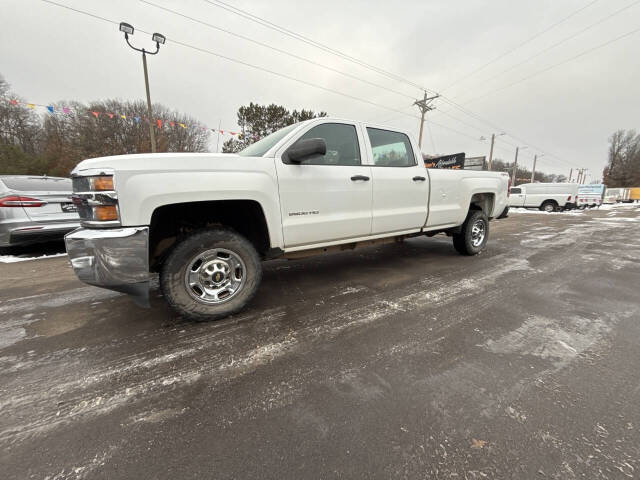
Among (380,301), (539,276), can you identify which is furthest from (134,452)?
(539,276)

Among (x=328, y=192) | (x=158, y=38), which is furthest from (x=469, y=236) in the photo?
(x=158, y=38)

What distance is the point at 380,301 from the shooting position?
289 cm

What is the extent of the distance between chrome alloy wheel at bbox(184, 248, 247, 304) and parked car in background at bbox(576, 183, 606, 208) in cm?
2960


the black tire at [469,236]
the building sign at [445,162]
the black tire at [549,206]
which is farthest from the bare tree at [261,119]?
the black tire at [469,236]

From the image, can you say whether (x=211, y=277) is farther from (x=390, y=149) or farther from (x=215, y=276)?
(x=390, y=149)

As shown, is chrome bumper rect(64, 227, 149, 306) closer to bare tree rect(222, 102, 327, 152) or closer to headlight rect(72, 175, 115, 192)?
headlight rect(72, 175, 115, 192)

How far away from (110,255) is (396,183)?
10.0 feet

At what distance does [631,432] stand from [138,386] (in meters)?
2.74

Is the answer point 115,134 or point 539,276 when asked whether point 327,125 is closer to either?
point 539,276

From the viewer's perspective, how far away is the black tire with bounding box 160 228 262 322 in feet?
7.30

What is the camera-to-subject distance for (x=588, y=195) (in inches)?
920

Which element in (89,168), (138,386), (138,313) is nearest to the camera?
(138,386)

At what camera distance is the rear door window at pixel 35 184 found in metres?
4.29

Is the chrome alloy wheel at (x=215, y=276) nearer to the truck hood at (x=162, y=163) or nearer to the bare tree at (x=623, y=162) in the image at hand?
the truck hood at (x=162, y=163)
